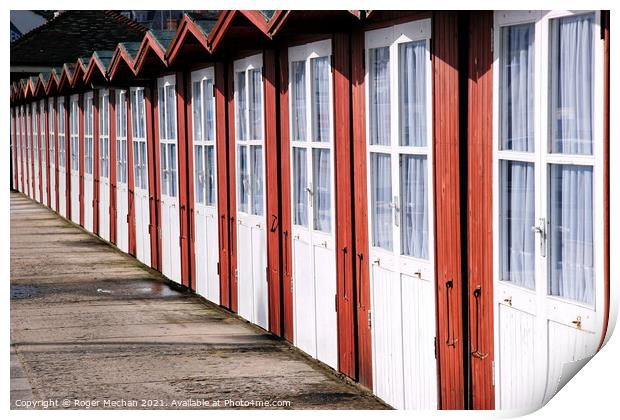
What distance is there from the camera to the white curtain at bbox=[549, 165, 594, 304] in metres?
5.64

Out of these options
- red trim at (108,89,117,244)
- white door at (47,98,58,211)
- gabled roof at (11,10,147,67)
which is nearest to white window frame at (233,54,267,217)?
red trim at (108,89,117,244)

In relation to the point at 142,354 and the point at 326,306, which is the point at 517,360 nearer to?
the point at 326,306

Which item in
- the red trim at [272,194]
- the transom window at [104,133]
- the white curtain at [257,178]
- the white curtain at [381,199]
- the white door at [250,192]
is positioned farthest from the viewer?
the transom window at [104,133]

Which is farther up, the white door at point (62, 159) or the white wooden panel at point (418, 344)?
the white door at point (62, 159)

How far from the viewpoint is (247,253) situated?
39.2 feet

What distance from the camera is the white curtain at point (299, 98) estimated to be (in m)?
9.92

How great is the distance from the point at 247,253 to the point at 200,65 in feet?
8.62

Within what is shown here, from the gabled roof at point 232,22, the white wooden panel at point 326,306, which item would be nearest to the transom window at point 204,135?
the gabled roof at point 232,22

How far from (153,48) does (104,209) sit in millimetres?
7853

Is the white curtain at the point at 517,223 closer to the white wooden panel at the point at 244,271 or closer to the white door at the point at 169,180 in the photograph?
the white wooden panel at the point at 244,271

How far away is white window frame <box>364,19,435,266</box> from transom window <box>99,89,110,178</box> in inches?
478

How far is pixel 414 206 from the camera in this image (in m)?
7.65

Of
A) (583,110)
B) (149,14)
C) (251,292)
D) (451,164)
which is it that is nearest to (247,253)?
(251,292)

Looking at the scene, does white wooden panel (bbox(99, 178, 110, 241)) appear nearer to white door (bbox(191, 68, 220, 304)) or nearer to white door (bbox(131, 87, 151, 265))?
white door (bbox(131, 87, 151, 265))
